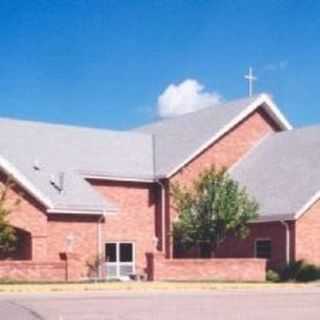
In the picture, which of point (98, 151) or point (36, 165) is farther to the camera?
point (98, 151)

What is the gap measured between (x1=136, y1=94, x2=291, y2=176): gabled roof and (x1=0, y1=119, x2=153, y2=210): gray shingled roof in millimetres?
860

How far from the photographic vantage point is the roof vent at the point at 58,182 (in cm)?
3696

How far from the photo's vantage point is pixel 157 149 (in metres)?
44.6

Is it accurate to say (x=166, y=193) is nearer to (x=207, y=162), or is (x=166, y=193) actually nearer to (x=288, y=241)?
(x=207, y=162)

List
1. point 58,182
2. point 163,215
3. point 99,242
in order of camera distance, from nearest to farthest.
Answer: point 99,242
point 58,182
point 163,215

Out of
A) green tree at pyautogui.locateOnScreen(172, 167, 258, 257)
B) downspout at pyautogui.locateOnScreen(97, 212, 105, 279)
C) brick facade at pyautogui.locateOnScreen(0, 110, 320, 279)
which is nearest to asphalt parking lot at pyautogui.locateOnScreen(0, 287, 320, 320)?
brick facade at pyautogui.locateOnScreen(0, 110, 320, 279)

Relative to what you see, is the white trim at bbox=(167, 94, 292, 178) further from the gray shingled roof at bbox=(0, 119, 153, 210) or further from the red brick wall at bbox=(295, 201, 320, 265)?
the red brick wall at bbox=(295, 201, 320, 265)

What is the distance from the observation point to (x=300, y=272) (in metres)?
35.2

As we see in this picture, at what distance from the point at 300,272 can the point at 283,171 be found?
6515 mm

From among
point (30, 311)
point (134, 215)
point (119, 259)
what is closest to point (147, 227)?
point (134, 215)

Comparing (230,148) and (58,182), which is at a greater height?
(230,148)

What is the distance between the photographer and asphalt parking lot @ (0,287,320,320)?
17.3 meters

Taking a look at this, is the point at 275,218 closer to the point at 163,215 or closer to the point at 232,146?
the point at 163,215

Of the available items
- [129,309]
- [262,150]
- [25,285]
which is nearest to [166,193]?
[262,150]
